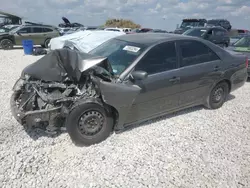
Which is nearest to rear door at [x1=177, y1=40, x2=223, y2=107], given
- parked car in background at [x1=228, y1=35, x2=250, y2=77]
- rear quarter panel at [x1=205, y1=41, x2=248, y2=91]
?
rear quarter panel at [x1=205, y1=41, x2=248, y2=91]

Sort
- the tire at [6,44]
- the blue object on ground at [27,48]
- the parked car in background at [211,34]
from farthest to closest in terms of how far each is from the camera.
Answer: the tire at [6,44] → the blue object on ground at [27,48] → the parked car in background at [211,34]

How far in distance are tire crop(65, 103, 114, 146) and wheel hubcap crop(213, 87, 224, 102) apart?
98.8 inches

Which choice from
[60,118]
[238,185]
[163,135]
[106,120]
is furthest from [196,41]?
[60,118]

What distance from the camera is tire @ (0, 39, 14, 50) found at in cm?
1420

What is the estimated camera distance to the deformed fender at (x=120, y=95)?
3.08 meters

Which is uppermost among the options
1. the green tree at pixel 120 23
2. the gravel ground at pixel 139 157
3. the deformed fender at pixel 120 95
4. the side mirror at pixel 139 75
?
the green tree at pixel 120 23

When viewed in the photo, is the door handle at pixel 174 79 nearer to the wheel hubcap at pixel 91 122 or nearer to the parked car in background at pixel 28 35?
the wheel hubcap at pixel 91 122

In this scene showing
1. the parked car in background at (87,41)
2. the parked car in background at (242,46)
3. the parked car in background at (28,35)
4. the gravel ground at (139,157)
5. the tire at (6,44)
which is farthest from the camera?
the parked car in background at (28,35)

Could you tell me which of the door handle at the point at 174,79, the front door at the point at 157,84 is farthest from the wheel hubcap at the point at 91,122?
the door handle at the point at 174,79

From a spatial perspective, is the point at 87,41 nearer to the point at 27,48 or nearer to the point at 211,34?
the point at 27,48

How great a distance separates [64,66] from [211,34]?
11.2 meters

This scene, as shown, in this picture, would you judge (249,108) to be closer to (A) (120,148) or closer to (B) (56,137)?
(A) (120,148)

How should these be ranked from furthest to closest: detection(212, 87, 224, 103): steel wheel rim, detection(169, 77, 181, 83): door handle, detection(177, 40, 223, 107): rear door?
detection(212, 87, 224, 103): steel wheel rim < detection(177, 40, 223, 107): rear door < detection(169, 77, 181, 83): door handle

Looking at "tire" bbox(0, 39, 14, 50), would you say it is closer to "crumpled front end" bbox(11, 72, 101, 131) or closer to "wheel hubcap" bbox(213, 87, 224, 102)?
"crumpled front end" bbox(11, 72, 101, 131)
